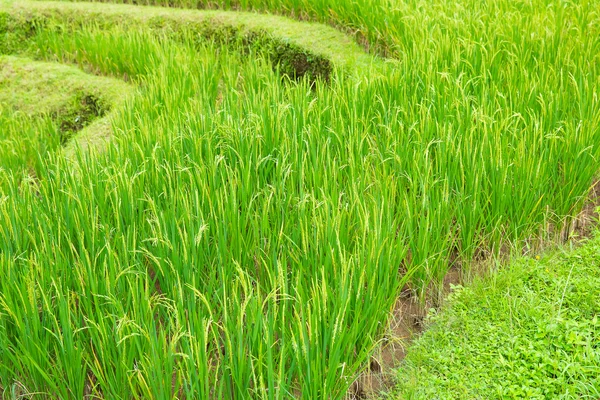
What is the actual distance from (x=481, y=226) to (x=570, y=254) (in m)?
0.36

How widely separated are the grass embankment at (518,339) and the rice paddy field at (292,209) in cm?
14

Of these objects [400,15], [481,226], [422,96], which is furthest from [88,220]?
[400,15]

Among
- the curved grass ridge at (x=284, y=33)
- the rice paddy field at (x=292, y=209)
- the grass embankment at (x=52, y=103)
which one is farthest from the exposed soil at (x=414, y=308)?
the grass embankment at (x=52, y=103)

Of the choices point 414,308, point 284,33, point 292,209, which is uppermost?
point 284,33

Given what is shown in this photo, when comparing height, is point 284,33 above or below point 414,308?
above

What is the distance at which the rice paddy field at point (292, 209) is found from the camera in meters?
1.84

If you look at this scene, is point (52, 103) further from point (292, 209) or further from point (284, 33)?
point (292, 209)

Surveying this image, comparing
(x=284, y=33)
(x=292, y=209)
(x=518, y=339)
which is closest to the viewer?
(x=518, y=339)

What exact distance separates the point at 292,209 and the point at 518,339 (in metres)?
0.92

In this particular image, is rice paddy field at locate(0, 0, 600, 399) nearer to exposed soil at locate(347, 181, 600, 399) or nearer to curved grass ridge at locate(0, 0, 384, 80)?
exposed soil at locate(347, 181, 600, 399)

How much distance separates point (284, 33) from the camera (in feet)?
16.6

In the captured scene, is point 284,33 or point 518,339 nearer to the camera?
point 518,339

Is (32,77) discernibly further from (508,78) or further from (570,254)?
(570,254)

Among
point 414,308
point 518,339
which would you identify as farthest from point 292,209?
point 518,339
